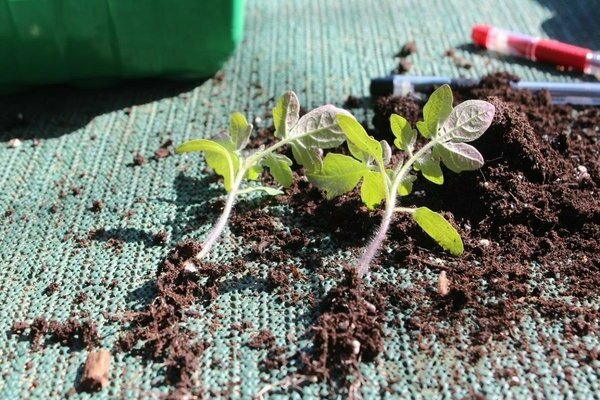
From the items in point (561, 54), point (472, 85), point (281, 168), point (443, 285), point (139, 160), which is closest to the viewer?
point (443, 285)

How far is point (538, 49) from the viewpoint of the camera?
136 centimetres

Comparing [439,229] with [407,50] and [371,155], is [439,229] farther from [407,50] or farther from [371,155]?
[407,50]

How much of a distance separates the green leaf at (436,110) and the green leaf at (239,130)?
237 mm

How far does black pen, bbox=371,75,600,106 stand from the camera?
1202mm

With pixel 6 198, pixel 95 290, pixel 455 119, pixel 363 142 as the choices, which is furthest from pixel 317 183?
pixel 6 198

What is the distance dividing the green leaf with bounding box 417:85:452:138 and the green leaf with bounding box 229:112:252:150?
237 millimetres

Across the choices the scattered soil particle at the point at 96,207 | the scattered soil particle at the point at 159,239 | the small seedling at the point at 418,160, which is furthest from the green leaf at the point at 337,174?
the scattered soil particle at the point at 96,207

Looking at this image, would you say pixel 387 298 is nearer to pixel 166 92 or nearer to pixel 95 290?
pixel 95 290

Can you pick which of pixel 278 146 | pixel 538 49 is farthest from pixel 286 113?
pixel 538 49

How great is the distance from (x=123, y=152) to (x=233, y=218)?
287 millimetres

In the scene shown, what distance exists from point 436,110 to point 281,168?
0.22 meters

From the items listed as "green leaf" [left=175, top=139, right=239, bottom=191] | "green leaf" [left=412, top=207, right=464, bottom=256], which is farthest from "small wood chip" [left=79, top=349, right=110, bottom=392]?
"green leaf" [left=412, top=207, right=464, bottom=256]

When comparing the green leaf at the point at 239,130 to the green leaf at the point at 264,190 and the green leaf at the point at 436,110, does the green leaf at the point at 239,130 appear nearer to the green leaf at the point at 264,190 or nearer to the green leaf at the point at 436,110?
the green leaf at the point at 264,190

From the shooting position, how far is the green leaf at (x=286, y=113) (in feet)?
3.00
